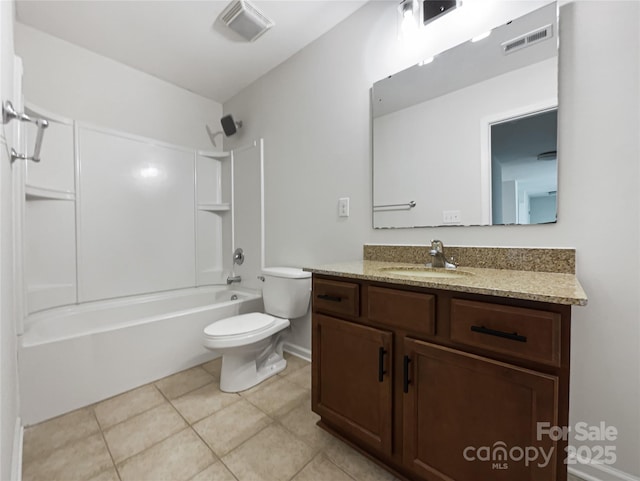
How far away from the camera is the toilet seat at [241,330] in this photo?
162cm

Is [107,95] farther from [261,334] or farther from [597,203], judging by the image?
[597,203]

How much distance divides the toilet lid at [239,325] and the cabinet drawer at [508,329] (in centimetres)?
124

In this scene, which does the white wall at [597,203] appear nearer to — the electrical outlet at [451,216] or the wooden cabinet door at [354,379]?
the electrical outlet at [451,216]

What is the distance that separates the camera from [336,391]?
1239 millimetres

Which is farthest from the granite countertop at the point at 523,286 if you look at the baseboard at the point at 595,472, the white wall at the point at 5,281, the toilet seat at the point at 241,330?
the white wall at the point at 5,281

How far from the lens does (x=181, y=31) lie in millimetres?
1943

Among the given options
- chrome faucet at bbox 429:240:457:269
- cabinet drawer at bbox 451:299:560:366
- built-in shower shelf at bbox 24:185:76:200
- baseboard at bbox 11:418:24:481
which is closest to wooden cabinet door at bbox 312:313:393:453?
cabinet drawer at bbox 451:299:560:366

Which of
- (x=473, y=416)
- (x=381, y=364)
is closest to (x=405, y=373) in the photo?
(x=381, y=364)

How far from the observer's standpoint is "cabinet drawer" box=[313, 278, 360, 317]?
3.80 ft

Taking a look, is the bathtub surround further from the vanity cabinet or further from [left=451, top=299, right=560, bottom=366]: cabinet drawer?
[left=451, top=299, right=560, bottom=366]: cabinet drawer

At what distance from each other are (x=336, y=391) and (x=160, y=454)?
33.1 inches

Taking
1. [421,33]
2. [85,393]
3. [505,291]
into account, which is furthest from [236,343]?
[421,33]

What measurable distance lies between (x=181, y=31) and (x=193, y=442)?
257cm

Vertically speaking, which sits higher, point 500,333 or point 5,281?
point 5,281
